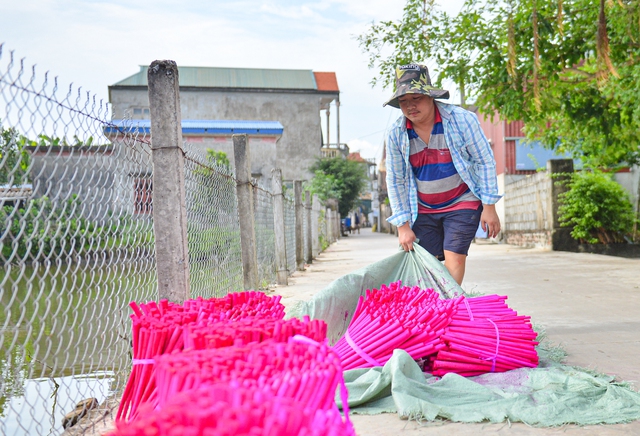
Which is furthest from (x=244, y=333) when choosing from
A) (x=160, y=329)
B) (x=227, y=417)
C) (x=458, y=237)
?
(x=458, y=237)

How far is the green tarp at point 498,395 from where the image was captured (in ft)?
8.86

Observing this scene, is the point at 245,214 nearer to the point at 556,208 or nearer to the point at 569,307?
the point at 569,307

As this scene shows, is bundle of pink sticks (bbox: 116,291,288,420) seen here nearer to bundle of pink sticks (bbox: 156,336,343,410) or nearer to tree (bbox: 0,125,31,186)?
bundle of pink sticks (bbox: 156,336,343,410)

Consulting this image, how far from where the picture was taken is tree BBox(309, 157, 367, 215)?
35406 mm

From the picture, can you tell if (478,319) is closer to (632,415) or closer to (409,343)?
(409,343)

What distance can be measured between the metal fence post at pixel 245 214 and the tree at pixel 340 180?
2760cm

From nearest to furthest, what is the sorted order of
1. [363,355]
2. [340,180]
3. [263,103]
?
[363,355] < [263,103] < [340,180]

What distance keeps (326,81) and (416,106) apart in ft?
122

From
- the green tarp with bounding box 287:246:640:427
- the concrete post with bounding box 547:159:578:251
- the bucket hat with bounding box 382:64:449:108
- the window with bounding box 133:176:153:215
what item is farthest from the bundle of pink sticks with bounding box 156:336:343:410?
the concrete post with bounding box 547:159:578:251

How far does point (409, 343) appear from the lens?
3299mm

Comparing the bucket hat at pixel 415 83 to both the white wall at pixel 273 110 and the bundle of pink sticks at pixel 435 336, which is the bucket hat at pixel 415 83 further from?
the white wall at pixel 273 110

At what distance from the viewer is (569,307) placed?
5973 millimetres

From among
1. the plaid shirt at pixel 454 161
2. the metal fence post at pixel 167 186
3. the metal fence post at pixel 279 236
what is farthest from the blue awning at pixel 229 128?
the metal fence post at pixel 167 186

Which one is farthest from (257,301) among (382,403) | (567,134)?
(567,134)
